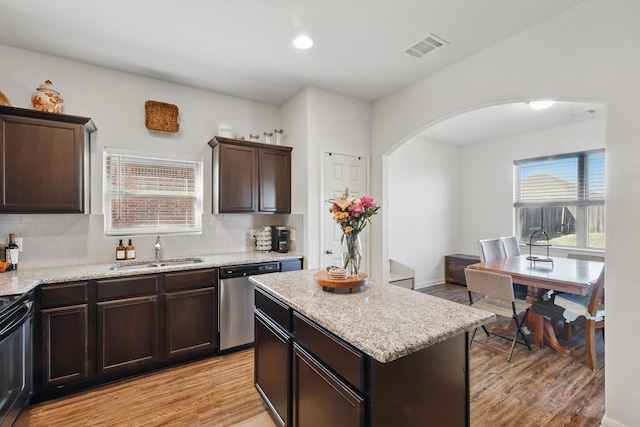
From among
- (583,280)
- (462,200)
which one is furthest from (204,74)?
(462,200)

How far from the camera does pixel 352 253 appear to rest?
1.94 m

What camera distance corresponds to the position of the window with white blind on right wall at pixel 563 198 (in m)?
4.77

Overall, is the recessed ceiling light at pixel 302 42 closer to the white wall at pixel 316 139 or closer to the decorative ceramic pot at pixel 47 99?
the white wall at pixel 316 139

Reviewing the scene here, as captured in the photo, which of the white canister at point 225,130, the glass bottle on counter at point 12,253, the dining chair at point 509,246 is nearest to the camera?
the glass bottle on counter at point 12,253

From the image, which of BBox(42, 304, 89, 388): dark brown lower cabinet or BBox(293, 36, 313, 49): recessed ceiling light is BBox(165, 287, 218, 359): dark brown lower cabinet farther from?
BBox(293, 36, 313, 49): recessed ceiling light

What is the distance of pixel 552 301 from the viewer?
10.7ft

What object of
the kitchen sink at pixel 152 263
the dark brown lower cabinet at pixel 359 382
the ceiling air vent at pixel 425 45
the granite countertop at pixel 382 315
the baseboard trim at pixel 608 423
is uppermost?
the ceiling air vent at pixel 425 45

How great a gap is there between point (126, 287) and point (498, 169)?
6.48 meters

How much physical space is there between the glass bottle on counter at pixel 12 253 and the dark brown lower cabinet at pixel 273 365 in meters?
2.30

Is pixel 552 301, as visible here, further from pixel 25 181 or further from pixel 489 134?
pixel 25 181

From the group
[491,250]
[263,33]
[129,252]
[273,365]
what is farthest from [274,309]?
[491,250]

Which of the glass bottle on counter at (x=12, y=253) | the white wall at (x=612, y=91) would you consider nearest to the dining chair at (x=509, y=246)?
the white wall at (x=612, y=91)

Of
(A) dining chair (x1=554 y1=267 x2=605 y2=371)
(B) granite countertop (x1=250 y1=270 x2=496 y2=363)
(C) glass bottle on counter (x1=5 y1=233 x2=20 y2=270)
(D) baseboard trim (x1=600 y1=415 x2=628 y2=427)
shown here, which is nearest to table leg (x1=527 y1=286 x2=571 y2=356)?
(A) dining chair (x1=554 y1=267 x2=605 y2=371)

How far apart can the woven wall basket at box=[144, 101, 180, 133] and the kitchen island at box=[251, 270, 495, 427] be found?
8.14 ft
